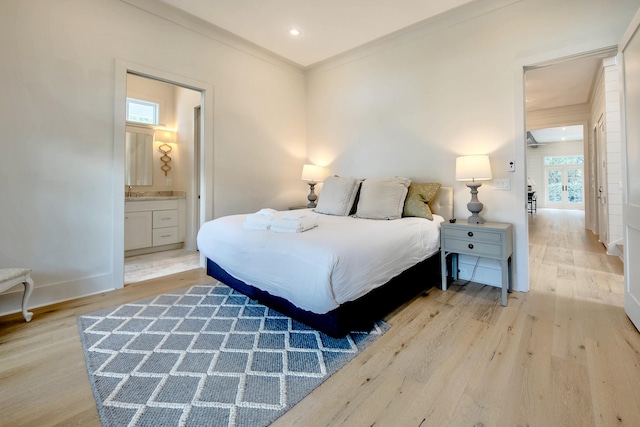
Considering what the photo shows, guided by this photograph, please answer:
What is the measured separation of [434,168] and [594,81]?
3797 millimetres

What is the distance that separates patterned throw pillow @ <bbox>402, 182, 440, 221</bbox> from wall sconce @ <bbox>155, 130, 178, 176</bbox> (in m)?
4.10

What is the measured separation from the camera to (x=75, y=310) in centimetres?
233

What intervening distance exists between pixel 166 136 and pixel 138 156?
1.88 feet

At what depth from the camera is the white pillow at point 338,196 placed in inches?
126

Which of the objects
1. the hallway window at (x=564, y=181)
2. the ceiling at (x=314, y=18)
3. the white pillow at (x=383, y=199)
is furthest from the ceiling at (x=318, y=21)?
the hallway window at (x=564, y=181)

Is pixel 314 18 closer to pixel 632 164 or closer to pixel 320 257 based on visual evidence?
pixel 320 257

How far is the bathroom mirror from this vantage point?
4.46 m

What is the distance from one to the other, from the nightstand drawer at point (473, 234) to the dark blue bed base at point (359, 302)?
0.32 metres

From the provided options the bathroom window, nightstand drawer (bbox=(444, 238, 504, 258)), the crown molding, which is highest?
the crown molding

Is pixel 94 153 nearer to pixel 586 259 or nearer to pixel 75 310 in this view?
pixel 75 310

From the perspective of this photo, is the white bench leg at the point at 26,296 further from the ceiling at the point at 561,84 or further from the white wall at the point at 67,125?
the ceiling at the point at 561,84

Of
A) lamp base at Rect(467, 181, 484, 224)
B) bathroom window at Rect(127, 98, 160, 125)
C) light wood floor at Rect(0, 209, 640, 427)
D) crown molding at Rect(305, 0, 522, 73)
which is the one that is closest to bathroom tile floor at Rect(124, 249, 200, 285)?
light wood floor at Rect(0, 209, 640, 427)

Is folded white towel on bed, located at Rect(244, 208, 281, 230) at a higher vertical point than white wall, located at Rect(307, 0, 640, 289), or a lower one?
lower

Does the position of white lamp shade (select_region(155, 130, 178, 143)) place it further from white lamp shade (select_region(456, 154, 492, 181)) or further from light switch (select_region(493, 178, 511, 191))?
light switch (select_region(493, 178, 511, 191))
